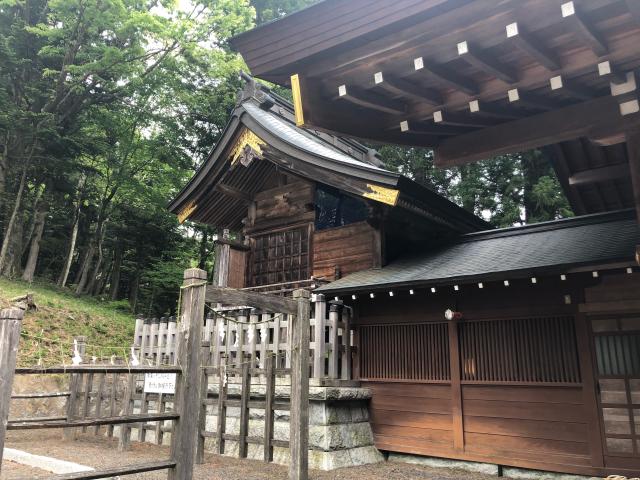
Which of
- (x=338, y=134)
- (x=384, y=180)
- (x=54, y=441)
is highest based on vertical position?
(x=384, y=180)

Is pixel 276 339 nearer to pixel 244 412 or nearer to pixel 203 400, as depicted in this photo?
pixel 244 412

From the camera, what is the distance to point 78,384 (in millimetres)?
10086

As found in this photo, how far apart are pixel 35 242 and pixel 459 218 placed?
16.4m

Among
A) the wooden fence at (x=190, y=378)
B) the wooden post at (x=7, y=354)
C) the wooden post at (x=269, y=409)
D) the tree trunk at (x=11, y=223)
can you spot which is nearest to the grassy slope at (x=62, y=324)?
the tree trunk at (x=11, y=223)

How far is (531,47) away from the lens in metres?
3.53

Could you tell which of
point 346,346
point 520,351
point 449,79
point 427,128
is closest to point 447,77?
point 449,79

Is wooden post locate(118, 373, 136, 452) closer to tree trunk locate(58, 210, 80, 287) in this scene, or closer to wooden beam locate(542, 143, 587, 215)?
wooden beam locate(542, 143, 587, 215)

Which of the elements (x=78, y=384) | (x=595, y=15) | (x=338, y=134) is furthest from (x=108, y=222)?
(x=595, y=15)

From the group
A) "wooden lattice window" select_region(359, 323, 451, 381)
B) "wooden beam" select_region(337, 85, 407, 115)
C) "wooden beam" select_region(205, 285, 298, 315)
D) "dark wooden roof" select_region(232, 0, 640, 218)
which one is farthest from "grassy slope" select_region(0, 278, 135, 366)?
"wooden beam" select_region(337, 85, 407, 115)

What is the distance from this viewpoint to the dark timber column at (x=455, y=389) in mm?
7867

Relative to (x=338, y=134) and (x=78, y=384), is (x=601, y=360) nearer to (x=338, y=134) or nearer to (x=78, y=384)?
(x=338, y=134)

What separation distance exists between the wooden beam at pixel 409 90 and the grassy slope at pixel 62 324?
11094 millimetres

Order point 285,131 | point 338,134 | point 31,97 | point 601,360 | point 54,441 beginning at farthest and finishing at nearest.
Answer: point 31,97 < point 285,131 < point 54,441 < point 601,360 < point 338,134

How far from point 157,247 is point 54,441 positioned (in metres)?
13.7
